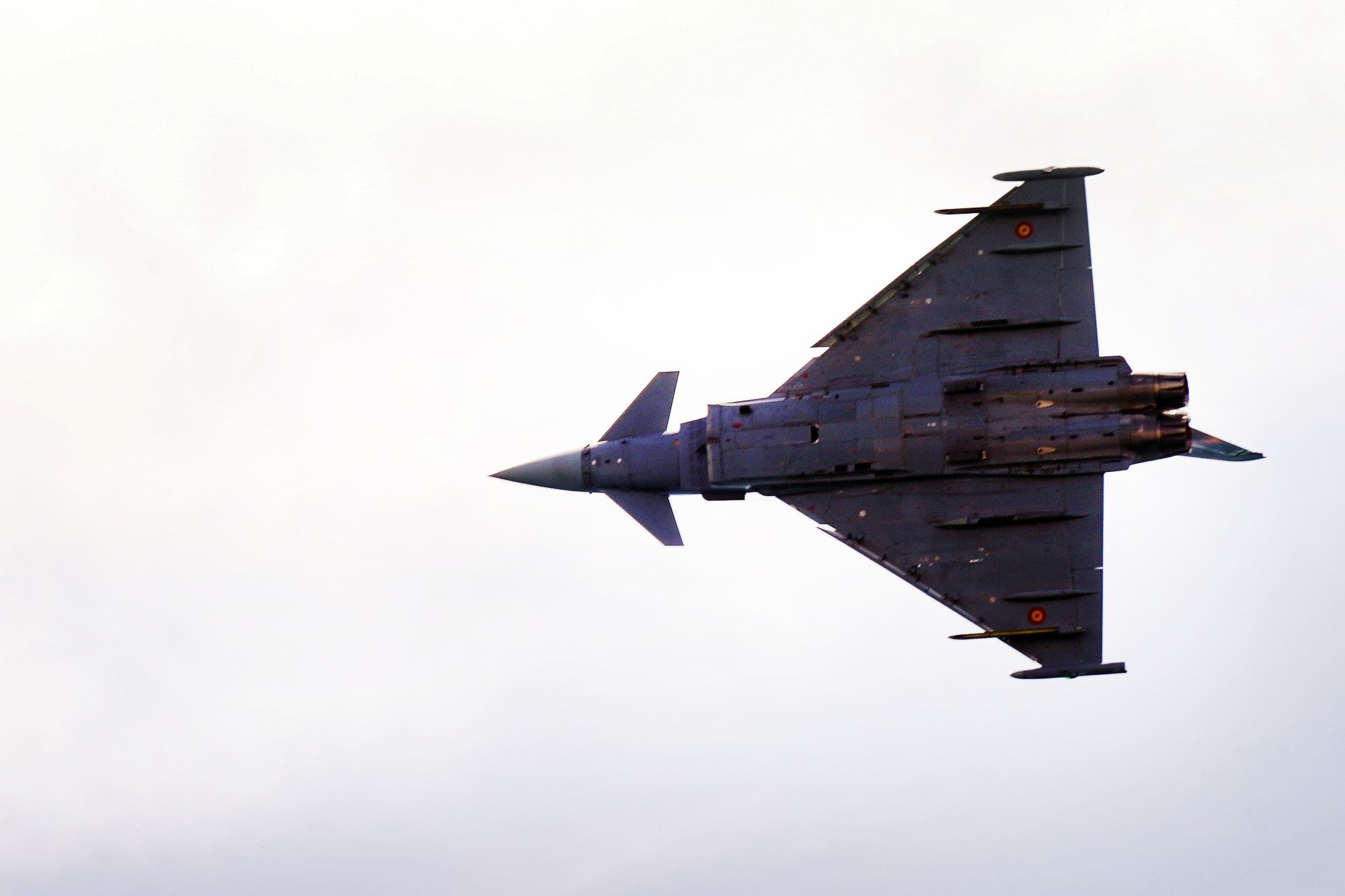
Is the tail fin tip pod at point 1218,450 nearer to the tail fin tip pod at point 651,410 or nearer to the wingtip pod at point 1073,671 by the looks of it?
the wingtip pod at point 1073,671

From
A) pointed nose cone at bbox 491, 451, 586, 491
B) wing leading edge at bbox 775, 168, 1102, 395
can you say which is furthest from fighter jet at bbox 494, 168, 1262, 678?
pointed nose cone at bbox 491, 451, 586, 491

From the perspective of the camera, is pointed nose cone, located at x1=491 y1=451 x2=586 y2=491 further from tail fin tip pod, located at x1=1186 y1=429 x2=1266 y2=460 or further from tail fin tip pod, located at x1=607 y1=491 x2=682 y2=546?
tail fin tip pod, located at x1=1186 y1=429 x2=1266 y2=460

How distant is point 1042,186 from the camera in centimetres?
4303

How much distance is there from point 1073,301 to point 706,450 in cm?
978

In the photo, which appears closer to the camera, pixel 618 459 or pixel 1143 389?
pixel 1143 389

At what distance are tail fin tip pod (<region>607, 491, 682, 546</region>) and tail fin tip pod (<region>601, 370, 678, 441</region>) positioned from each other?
1559mm

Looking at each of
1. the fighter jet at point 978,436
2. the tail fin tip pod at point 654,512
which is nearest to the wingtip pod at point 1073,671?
the fighter jet at point 978,436

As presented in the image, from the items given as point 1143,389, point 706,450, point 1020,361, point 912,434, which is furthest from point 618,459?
point 1143,389

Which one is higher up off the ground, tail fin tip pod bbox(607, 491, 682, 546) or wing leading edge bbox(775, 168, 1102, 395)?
wing leading edge bbox(775, 168, 1102, 395)

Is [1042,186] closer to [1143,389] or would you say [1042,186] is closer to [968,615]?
[1143,389]

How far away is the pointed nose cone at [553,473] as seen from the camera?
4469cm

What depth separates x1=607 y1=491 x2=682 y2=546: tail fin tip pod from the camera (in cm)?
4416

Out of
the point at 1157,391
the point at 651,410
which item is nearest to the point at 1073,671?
the point at 1157,391

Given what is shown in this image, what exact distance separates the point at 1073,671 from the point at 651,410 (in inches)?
490
